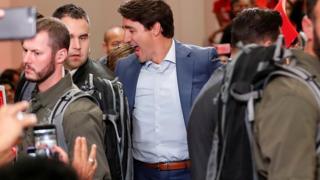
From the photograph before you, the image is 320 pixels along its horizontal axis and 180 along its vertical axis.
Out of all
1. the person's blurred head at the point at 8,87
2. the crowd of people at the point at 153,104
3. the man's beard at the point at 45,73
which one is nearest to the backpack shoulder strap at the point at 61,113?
the crowd of people at the point at 153,104

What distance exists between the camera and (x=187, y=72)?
3.94 m

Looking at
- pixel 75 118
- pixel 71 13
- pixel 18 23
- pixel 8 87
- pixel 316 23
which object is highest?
pixel 18 23

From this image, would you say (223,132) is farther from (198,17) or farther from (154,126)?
(198,17)

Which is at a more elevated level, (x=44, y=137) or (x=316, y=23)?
(x=316, y=23)

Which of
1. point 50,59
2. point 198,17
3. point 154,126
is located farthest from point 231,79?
point 198,17

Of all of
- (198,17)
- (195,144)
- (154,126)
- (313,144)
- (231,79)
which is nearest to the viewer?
(313,144)

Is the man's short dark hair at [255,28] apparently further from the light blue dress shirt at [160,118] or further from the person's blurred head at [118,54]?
the person's blurred head at [118,54]

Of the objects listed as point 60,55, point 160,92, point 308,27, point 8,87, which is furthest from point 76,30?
point 8,87

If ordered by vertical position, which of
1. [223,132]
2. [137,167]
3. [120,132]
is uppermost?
[223,132]

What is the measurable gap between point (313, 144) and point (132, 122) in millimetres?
1588

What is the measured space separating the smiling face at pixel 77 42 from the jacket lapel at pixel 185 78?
1.68ft

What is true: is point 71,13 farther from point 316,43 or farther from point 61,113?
point 316,43

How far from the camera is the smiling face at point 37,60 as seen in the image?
333 cm

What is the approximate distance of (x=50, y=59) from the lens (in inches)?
132
